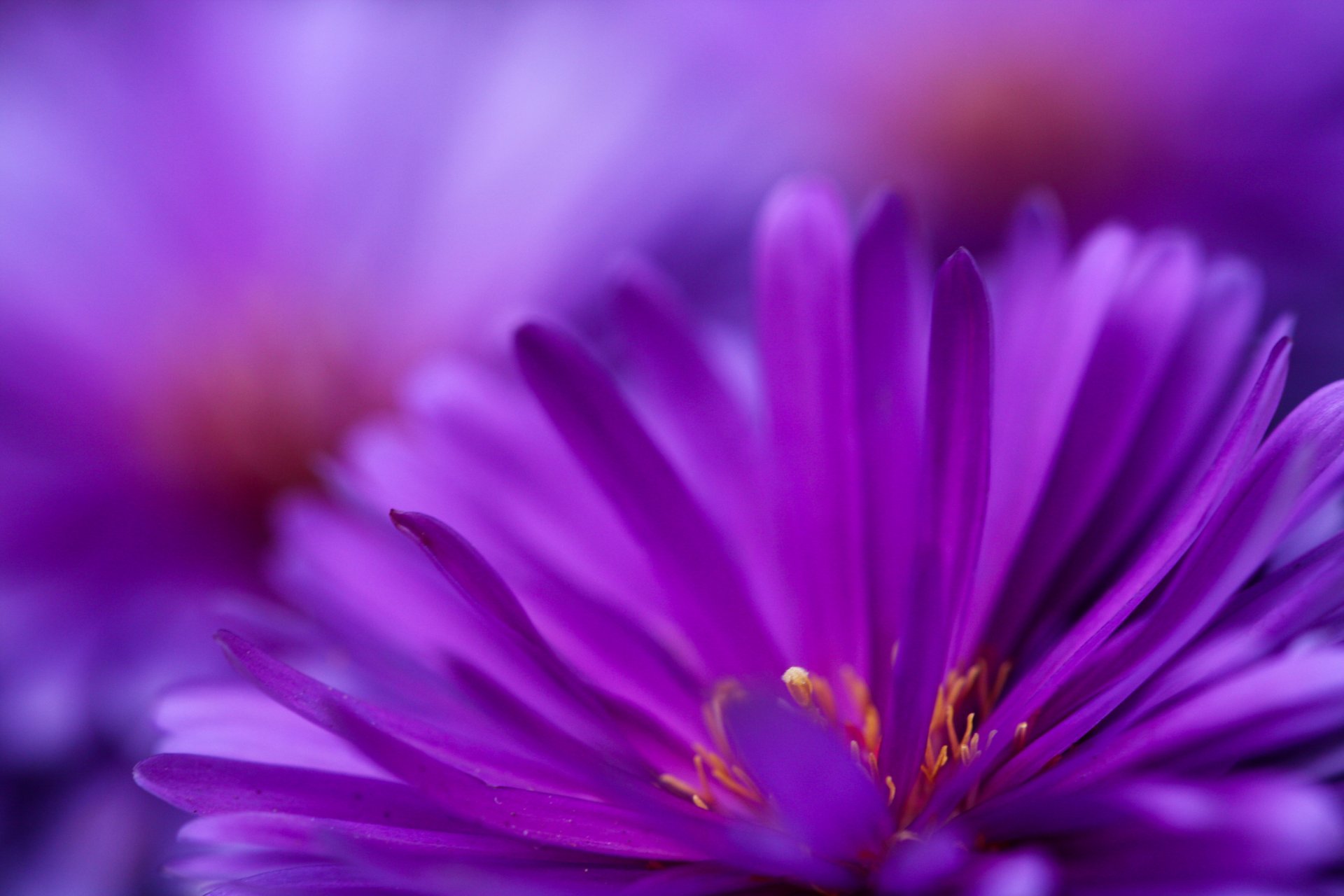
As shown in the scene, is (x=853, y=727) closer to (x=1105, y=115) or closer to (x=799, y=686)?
(x=799, y=686)

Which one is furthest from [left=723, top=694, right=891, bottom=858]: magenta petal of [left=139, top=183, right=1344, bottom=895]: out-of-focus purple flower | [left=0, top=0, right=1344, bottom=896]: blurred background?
[left=0, top=0, right=1344, bottom=896]: blurred background

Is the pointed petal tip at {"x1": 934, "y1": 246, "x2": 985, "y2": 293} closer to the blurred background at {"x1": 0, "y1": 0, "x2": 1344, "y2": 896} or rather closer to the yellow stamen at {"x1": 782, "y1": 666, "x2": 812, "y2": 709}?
the yellow stamen at {"x1": 782, "y1": 666, "x2": 812, "y2": 709}

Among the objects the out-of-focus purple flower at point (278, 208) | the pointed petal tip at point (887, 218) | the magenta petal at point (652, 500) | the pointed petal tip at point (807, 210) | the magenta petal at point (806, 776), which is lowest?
the magenta petal at point (806, 776)

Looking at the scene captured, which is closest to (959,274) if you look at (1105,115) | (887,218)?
(887,218)

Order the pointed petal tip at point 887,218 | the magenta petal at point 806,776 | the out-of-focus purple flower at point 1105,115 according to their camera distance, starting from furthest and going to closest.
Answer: the out-of-focus purple flower at point 1105,115
the pointed petal tip at point 887,218
the magenta petal at point 806,776

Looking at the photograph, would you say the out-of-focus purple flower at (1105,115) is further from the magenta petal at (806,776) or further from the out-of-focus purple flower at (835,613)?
the magenta petal at (806,776)

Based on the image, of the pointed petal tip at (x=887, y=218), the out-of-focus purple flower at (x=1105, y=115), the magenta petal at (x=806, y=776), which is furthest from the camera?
the out-of-focus purple flower at (x=1105, y=115)

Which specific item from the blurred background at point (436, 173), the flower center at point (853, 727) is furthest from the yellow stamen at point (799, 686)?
the blurred background at point (436, 173)
